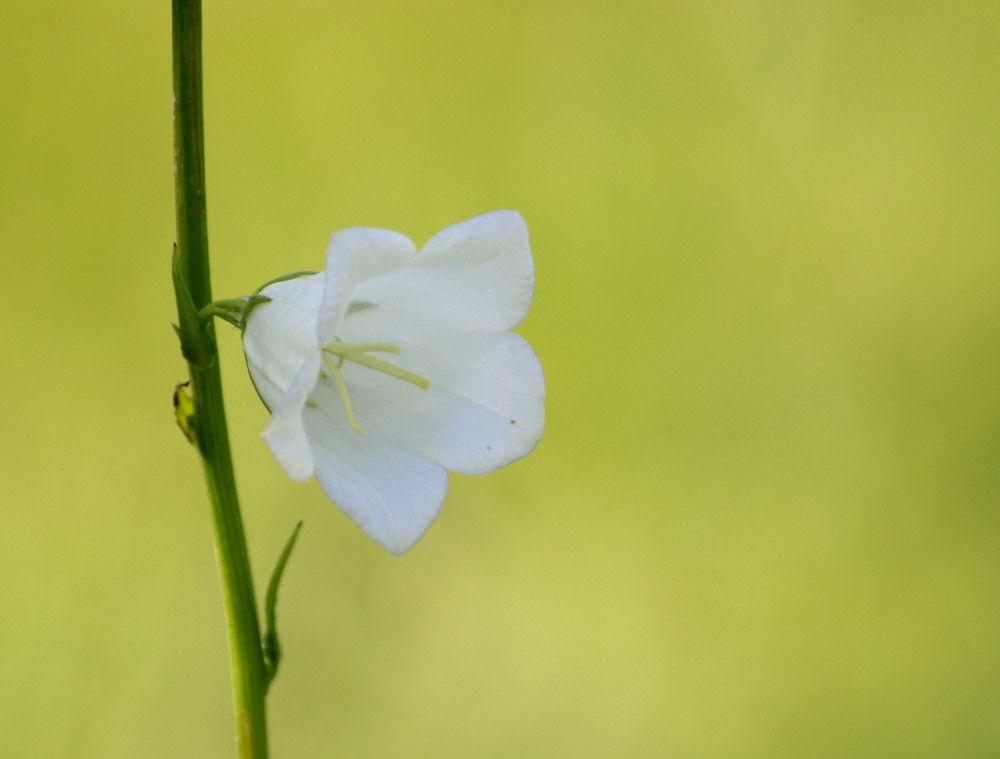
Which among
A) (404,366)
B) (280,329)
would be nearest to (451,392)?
(404,366)

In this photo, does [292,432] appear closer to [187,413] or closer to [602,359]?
[187,413]

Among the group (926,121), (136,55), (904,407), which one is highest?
(136,55)

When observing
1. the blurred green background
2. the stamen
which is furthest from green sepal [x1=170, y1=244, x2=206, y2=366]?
the blurred green background

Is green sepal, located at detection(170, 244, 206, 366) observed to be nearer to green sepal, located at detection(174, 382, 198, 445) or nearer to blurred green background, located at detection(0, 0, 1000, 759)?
green sepal, located at detection(174, 382, 198, 445)

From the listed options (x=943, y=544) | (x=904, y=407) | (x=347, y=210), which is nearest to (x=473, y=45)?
(x=347, y=210)

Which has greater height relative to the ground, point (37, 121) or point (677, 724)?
point (37, 121)

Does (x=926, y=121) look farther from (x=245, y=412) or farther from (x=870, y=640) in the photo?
(x=245, y=412)

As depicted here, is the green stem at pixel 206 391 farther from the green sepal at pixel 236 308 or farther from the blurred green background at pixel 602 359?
the blurred green background at pixel 602 359

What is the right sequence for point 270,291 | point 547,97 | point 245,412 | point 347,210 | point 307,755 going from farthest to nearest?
point 547,97 < point 347,210 < point 245,412 < point 307,755 < point 270,291

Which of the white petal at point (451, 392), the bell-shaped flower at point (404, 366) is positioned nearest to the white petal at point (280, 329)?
the bell-shaped flower at point (404, 366)
